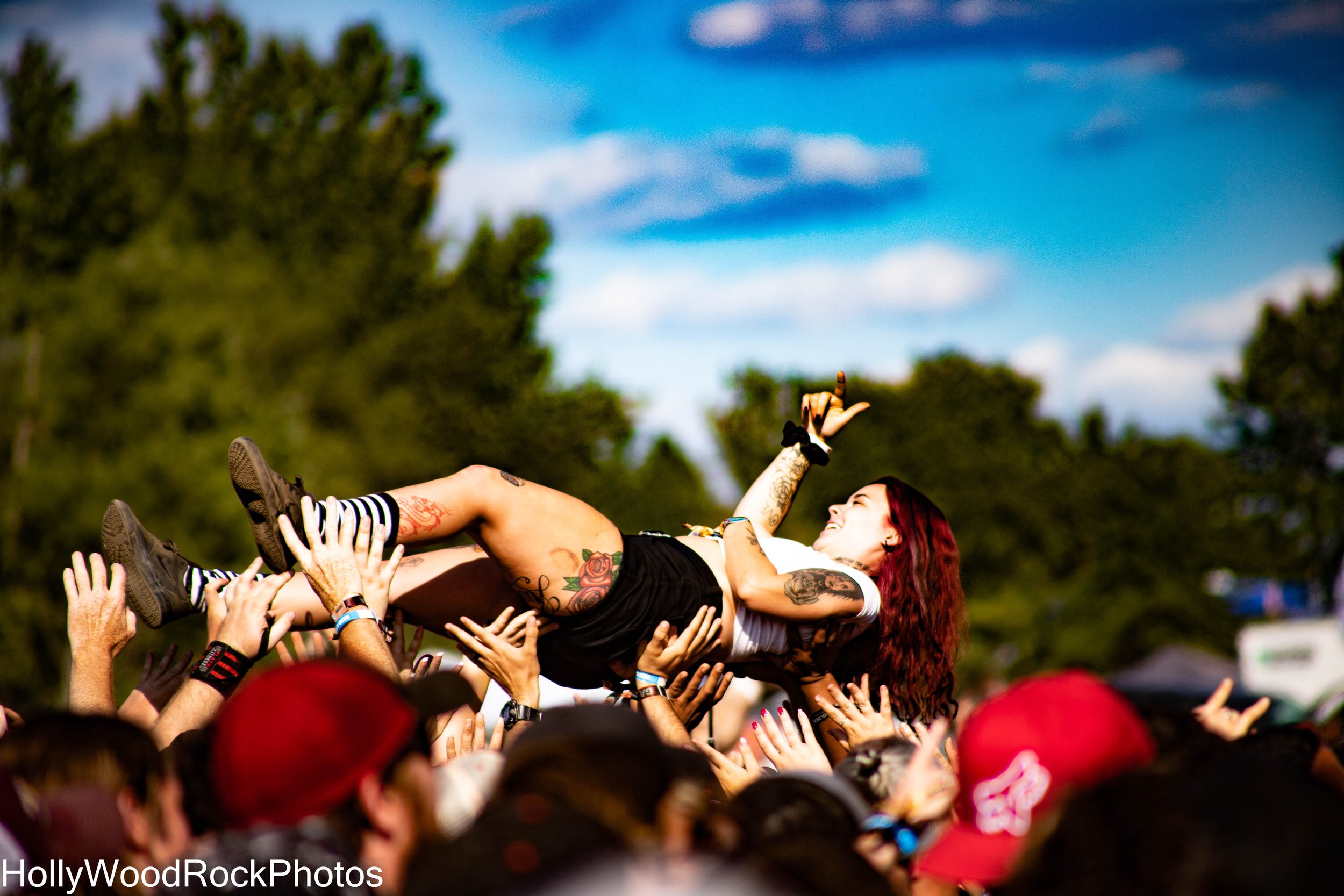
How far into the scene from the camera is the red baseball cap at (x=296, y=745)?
224 centimetres

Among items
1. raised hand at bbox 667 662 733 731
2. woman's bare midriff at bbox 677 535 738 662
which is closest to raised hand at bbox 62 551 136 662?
raised hand at bbox 667 662 733 731

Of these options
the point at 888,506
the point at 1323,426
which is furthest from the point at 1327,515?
the point at 888,506

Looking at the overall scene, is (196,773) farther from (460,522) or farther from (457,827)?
(460,522)

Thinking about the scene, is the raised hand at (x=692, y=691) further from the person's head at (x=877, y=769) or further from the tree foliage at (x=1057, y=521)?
the tree foliage at (x=1057, y=521)

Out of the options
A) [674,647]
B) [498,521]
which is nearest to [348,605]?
[498,521]

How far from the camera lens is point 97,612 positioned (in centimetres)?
400

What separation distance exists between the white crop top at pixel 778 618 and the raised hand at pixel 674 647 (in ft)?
0.72

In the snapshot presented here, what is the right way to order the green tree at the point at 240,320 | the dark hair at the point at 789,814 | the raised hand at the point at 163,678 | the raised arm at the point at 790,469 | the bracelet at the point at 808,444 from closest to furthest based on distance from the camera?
the dark hair at the point at 789,814
the raised hand at the point at 163,678
the raised arm at the point at 790,469
the bracelet at the point at 808,444
the green tree at the point at 240,320

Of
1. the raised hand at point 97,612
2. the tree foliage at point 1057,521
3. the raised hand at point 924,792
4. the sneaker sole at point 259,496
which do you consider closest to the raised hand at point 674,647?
the sneaker sole at point 259,496

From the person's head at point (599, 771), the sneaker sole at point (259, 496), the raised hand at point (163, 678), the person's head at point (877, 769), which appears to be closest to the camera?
the person's head at point (599, 771)

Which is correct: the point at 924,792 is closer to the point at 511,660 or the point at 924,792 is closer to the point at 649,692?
the point at 649,692

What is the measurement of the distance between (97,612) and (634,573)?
197 centimetres

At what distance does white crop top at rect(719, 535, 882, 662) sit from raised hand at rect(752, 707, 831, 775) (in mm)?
919

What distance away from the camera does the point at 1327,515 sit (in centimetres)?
2539
